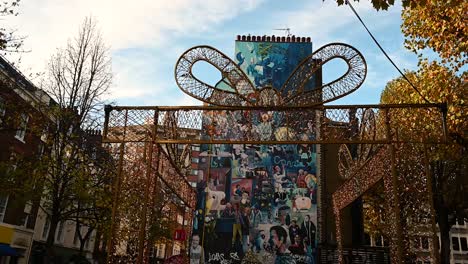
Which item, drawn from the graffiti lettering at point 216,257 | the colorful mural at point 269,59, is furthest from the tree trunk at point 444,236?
the colorful mural at point 269,59

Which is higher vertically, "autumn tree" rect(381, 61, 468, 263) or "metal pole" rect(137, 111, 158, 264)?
"autumn tree" rect(381, 61, 468, 263)

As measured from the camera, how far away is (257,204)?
755 inches

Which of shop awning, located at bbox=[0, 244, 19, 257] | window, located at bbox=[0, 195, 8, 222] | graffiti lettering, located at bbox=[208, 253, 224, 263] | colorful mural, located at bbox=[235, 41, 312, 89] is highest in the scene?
colorful mural, located at bbox=[235, 41, 312, 89]

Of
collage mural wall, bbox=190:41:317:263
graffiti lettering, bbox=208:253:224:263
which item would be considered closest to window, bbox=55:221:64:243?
collage mural wall, bbox=190:41:317:263

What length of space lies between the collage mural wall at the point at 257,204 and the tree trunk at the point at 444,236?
5492mm

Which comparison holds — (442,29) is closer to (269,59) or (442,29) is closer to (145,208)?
(145,208)

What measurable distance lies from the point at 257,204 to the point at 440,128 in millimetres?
10197

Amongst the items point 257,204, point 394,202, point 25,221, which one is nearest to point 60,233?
point 25,221

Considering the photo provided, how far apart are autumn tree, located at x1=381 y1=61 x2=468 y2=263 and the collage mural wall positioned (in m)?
5.70

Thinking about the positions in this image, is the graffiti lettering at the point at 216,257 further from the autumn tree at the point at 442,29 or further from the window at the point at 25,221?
the autumn tree at the point at 442,29

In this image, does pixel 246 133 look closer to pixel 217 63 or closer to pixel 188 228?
pixel 217 63

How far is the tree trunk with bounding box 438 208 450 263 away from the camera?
48.9ft

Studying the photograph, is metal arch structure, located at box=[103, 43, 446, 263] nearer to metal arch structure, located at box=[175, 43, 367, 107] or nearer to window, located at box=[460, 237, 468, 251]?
metal arch structure, located at box=[175, 43, 367, 107]

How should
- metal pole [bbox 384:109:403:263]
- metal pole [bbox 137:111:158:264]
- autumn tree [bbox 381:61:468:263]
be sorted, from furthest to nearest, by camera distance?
autumn tree [bbox 381:61:468:263], metal pole [bbox 137:111:158:264], metal pole [bbox 384:109:403:263]
